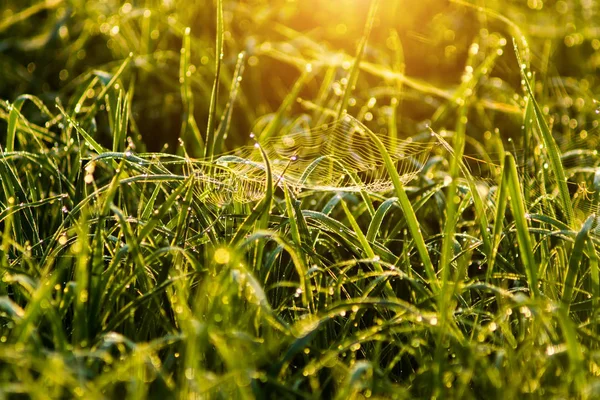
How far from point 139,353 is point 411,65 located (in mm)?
3363

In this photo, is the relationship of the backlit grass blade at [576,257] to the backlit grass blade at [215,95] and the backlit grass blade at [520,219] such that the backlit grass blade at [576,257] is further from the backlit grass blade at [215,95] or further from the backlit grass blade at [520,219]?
the backlit grass blade at [215,95]

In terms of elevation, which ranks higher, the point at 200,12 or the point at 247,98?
the point at 200,12

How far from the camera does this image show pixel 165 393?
139cm

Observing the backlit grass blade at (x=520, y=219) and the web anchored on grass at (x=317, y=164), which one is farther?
the web anchored on grass at (x=317, y=164)

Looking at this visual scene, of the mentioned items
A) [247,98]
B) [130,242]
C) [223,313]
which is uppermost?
[130,242]

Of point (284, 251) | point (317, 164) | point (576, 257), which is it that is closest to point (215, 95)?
point (317, 164)

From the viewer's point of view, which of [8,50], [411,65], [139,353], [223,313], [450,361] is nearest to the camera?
[139,353]

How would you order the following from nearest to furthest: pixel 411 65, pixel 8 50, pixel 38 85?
pixel 38 85, pixel 8 50, pixel 411 65

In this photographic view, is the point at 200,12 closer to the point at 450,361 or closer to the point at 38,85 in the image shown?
the point at 38,85

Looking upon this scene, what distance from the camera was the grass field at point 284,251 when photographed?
1.46m

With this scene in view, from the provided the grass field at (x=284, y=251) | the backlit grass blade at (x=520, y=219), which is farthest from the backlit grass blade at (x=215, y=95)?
the backlit grass blade at (x=520, y=219)

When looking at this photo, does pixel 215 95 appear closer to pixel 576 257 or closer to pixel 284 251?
pixel 284 251

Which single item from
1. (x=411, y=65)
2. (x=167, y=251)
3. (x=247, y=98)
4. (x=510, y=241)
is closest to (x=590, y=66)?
(x=411, y=65)

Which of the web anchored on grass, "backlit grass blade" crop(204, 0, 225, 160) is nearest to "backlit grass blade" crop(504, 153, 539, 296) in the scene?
the web anchored on grass
